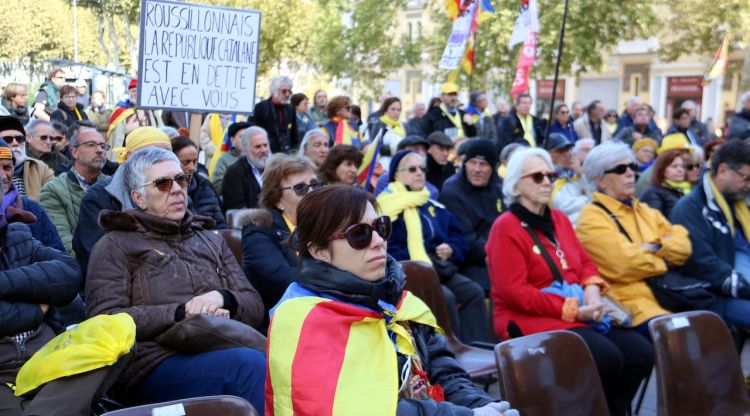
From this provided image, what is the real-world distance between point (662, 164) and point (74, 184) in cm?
457

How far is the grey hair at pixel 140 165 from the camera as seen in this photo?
405 centimetres

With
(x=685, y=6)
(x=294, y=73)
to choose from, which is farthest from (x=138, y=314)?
(x=294, y=73)

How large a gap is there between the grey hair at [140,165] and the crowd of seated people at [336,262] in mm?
11

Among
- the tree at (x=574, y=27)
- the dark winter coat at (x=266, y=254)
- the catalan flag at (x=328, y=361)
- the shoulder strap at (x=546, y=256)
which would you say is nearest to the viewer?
the catalan flag at (x=328, y=361)

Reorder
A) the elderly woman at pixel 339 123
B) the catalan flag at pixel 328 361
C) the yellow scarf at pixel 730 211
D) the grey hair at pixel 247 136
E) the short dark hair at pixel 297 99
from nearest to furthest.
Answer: the catalan flag at pixel 328 361, the yellow scarf at pixel 730 211, the grey hair at pixel 247 136, the elderly woman at pixel 339 123, the short dark hair at pixel 297 99

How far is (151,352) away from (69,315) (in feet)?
2.40

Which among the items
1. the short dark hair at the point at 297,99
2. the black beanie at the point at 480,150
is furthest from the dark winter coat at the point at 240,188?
the short dark hair at the point at 297,99

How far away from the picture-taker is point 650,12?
20922mm

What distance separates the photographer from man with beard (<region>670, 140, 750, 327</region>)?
545cm

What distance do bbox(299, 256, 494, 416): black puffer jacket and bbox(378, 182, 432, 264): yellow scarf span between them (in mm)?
3001

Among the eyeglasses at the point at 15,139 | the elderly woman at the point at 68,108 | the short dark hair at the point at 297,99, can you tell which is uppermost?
the short dark hair at the point at 297,99

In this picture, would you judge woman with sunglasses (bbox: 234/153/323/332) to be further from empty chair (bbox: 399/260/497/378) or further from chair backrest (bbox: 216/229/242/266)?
empty chair (bbox: 399/260/497/378)

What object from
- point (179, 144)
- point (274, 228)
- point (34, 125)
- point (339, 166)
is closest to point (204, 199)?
point (179, 144)

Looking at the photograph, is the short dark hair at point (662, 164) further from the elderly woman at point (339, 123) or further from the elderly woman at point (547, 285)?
the elderly woman at point (339, 123)
